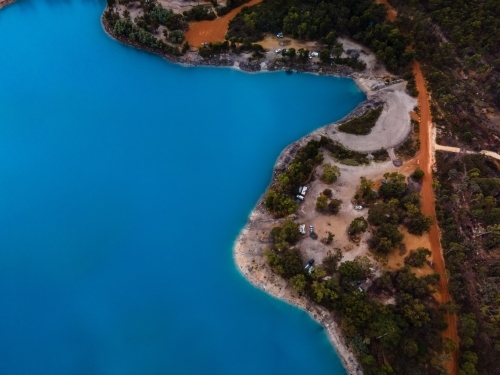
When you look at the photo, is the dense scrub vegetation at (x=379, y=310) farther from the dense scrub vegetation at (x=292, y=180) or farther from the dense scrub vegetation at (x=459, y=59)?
the dense scrub vegetation at (x=459, y=59)

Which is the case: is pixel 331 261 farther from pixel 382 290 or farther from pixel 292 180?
pixel 292 180

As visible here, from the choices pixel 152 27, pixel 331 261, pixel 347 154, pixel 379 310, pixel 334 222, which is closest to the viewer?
pixel 379 310

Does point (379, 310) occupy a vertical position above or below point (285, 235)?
below

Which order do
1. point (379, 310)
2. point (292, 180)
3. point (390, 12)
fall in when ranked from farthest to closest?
point (390, 12) < point (292, 180) < point (379, 310)

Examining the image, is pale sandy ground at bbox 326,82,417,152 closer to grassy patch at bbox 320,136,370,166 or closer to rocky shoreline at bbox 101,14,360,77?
grassy patch at bbox 320,136,370,166

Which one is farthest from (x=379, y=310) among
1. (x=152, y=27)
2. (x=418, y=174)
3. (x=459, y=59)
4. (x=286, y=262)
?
(x=152, y=27)

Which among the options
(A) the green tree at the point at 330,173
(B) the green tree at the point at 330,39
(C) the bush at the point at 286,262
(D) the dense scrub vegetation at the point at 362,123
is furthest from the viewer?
(B) the green tree at the point at 330,39

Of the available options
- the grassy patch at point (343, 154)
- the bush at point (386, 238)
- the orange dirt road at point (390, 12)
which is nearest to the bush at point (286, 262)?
the bush at point (386, 238)
